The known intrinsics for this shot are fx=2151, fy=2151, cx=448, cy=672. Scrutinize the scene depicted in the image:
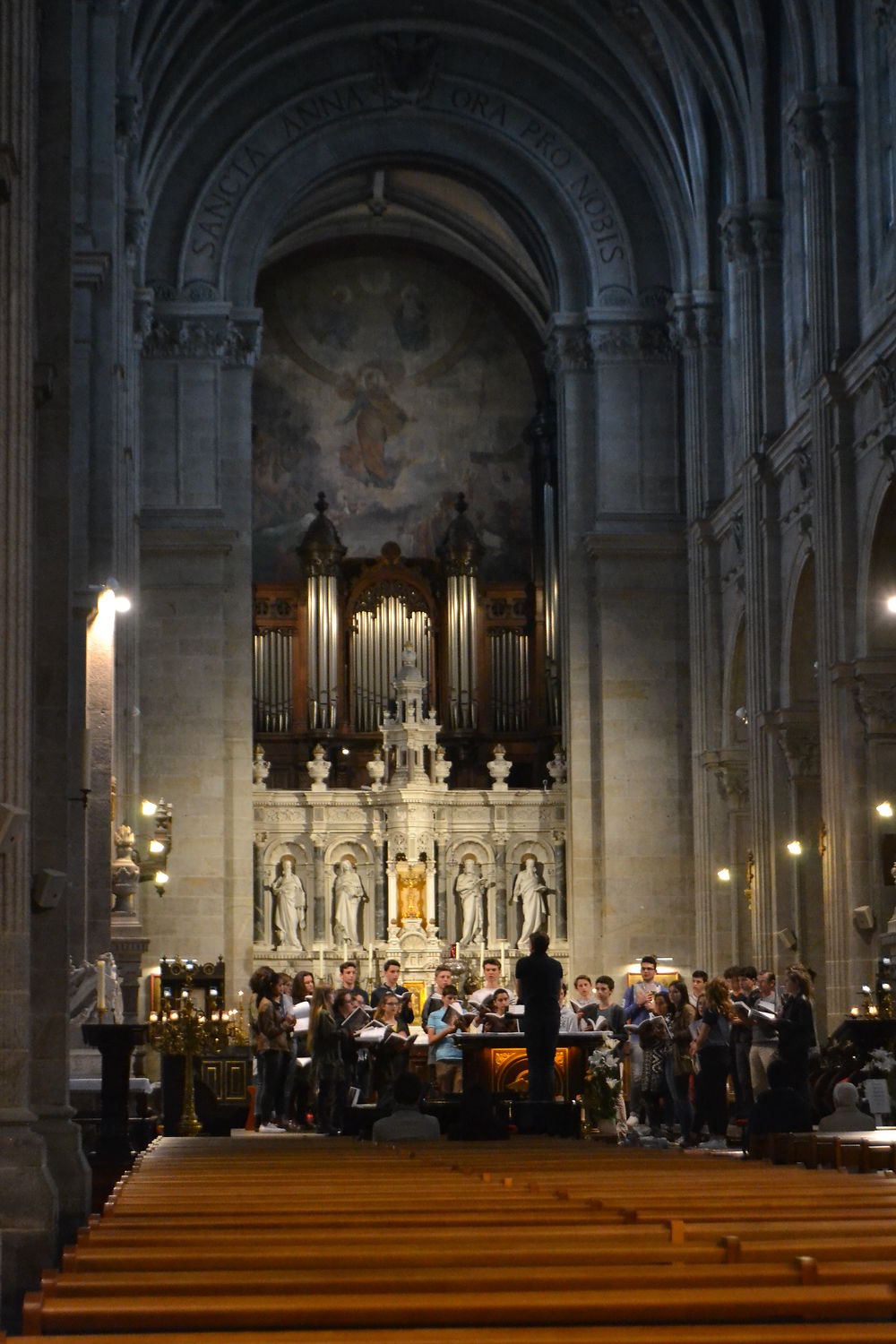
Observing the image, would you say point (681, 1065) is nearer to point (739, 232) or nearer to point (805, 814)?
point (805, 814)

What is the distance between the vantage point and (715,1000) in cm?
1794

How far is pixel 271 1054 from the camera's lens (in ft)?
72.2

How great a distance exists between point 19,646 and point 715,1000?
7895mm

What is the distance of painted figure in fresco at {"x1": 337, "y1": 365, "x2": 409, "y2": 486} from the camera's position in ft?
134

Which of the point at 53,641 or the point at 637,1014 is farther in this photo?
the point at 637,1014

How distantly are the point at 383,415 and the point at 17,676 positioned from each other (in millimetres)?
29091

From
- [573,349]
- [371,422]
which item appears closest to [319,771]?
[573,349]

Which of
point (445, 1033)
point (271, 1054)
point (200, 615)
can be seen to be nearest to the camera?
point (445, 1033)

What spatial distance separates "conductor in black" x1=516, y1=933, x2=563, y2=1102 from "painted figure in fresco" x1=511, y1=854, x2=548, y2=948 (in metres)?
17.6

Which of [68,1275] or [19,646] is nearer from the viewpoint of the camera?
[68,1275]

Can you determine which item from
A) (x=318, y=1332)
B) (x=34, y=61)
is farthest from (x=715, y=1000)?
(x=318, y=1332)

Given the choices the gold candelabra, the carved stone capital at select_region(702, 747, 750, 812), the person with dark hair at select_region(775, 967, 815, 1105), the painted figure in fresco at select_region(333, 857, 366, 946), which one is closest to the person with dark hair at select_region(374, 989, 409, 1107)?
the gold candelabra

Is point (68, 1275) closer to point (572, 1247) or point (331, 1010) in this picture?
point (572, 1247)

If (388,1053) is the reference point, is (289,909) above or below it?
above
